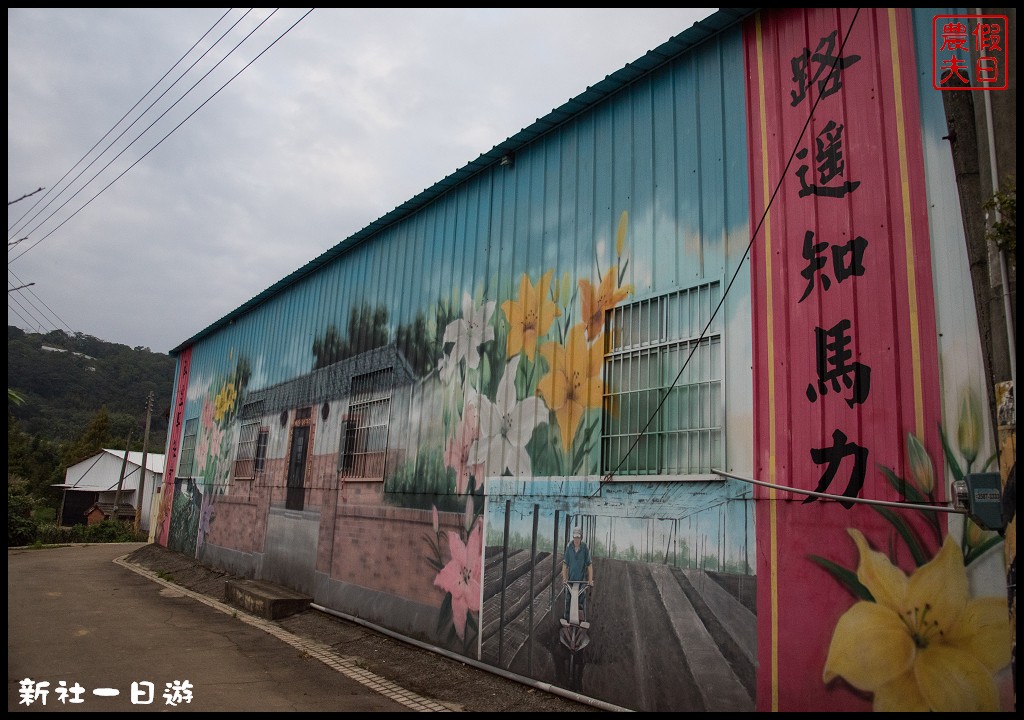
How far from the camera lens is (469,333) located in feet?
28.3

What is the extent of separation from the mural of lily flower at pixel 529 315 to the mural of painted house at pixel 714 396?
1.6 inches

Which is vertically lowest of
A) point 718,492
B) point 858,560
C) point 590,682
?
point 590,682

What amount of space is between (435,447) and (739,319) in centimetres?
460

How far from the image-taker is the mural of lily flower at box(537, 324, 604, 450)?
6.74 metres

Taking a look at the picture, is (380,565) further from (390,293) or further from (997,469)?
(997,469)

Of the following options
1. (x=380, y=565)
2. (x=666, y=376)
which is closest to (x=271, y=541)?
(x=380, y=565)

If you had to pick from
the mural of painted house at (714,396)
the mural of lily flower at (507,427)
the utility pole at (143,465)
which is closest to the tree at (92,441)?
the utility pole at (143,465)

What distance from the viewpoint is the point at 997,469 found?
3990 mm

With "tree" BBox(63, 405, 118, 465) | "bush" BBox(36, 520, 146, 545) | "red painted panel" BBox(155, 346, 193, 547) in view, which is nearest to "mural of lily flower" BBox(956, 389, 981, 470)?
"red painted panel" BBox(155, 346, 193, 547)

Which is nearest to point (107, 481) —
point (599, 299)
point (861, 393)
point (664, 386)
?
point (599, 299)

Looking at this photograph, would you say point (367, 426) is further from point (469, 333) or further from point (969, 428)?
point (969, 428)

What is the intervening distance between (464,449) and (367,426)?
2792mm

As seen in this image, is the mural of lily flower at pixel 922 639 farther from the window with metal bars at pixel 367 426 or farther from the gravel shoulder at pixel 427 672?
the window with metal bars at pixel 367 426

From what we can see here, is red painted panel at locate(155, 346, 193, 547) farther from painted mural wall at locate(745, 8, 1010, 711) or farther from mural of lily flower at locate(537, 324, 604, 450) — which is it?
Result: painted mural wall at locate(745, 8, 1010, 711)
